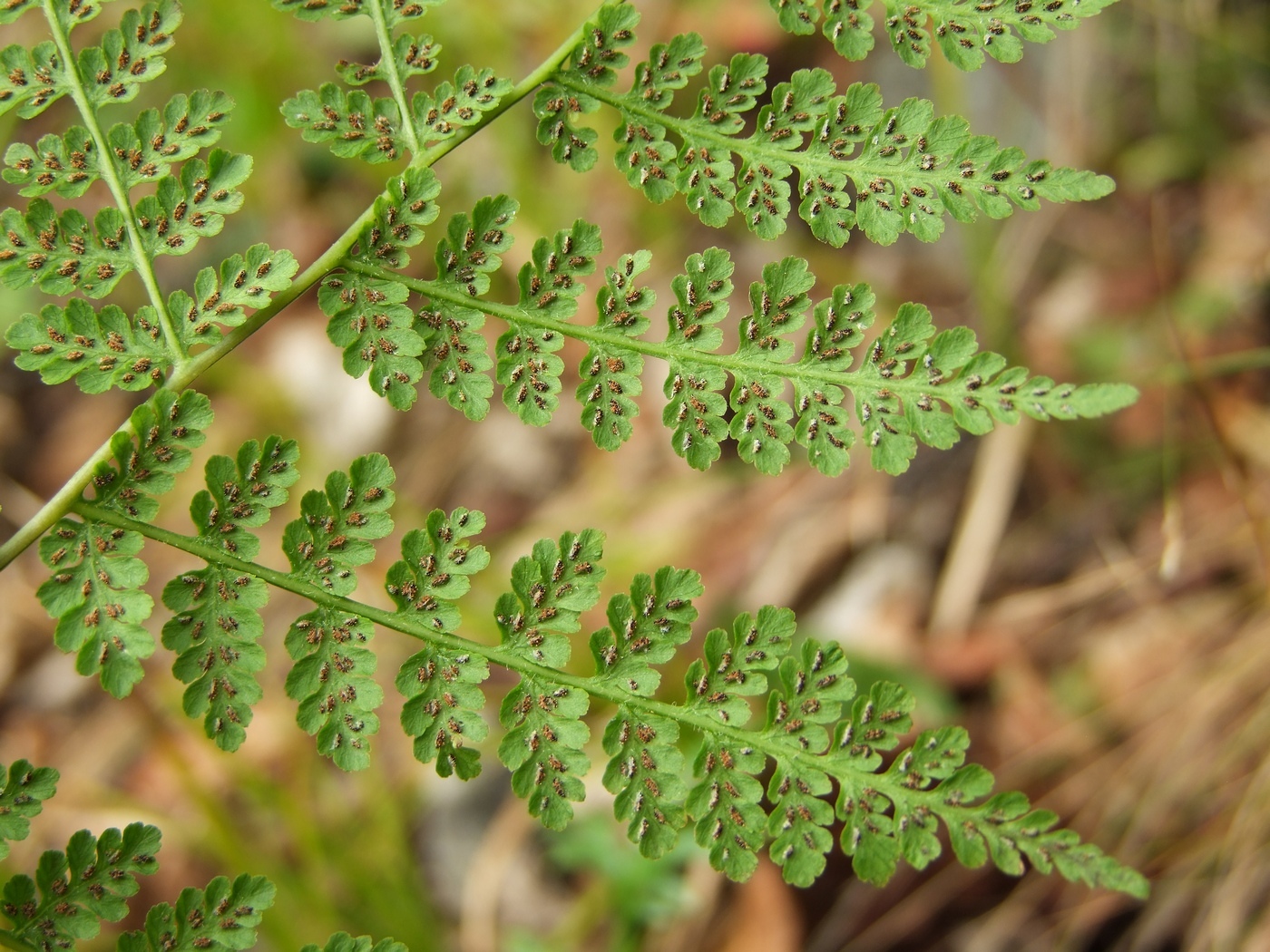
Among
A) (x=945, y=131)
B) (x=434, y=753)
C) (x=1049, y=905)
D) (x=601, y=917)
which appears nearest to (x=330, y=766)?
(x=601, y=917)

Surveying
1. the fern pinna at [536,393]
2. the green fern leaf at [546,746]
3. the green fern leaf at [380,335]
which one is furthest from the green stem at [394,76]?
the green fern leaf at [546,746]

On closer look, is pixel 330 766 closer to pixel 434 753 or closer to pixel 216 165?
pixel 434 753

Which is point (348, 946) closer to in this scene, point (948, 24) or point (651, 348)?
point (651, 348)

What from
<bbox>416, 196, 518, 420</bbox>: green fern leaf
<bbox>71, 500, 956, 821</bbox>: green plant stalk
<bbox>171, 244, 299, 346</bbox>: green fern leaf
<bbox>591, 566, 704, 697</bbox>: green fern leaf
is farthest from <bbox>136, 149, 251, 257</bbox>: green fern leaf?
<bbox>591, 566, 704, 697</bbox>: green fern leaf

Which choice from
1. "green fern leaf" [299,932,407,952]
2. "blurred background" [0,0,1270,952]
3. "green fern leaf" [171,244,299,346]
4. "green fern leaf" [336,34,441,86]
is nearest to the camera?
"green fern leaf" [299,932,407,952]

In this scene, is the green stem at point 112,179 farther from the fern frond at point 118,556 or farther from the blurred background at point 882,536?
the blurred background at point 882,536

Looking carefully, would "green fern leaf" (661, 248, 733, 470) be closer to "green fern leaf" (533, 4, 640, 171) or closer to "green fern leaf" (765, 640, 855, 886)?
"green fern leaf" (533, 4, 640, 171)
